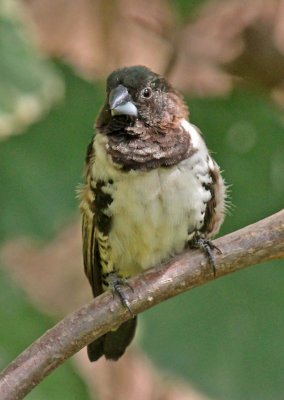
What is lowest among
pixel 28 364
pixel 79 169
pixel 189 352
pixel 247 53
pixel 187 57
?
pixel 28 364

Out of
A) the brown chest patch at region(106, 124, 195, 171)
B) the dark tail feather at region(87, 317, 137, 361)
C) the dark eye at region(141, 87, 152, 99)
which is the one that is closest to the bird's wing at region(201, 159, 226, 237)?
the brown chest patch at region(106, 124, 195, 171)

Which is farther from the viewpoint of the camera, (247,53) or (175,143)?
(247,53)

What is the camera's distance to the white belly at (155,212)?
8.95 ft

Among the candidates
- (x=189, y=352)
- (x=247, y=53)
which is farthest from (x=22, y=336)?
(x=247, y=53)

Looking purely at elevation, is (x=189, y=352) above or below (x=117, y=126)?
below

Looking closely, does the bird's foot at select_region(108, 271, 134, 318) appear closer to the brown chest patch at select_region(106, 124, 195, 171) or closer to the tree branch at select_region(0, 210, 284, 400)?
the tree branch at select_region(0, 210, 284, 400)

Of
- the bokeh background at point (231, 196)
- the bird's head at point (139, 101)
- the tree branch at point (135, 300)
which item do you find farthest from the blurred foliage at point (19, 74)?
the tree branch at point (135, 300)

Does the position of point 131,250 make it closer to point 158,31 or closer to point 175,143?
point 175,143

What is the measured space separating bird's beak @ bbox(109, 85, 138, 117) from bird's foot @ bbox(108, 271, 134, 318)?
414 mm

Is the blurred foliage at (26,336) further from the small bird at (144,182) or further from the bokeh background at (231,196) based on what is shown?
the small bird at (144,182)

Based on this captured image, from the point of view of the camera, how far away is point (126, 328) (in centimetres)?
312

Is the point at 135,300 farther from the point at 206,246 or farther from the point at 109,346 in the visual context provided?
the point at 109,346

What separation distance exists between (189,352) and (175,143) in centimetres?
75

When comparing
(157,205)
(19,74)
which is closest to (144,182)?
(157,205)
